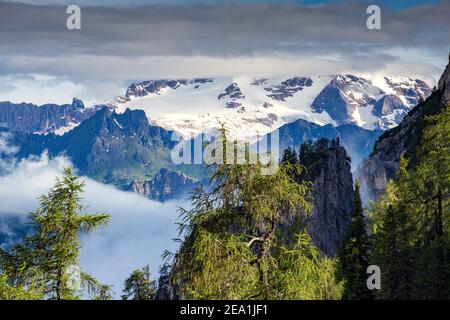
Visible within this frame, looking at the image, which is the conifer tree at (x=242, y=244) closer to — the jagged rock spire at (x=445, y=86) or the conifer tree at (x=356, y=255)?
the conifer tree at (x=356, y=255)

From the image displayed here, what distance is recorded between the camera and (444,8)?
10219 centimetres

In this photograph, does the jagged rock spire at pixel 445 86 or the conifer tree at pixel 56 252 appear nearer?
the conifer tree at pixel 56 252

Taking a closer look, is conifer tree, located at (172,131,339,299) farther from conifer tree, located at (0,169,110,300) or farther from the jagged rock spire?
the jagged rock spire

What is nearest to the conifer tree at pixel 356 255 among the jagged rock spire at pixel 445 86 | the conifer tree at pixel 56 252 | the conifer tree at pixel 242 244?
→ the conifer tree at pixel 56 252

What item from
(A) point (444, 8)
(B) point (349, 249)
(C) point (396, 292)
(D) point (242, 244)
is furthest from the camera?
(A) point (444, 8)

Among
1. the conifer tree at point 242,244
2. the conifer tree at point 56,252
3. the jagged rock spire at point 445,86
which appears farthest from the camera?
the jagged rock spire at point 445,86

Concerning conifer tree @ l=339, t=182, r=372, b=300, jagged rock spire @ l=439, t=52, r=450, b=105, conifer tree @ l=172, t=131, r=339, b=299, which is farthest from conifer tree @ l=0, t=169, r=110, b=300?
jagged rock spire @ l=439, t=52, r=450, b=105

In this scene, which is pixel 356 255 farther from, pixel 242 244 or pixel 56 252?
pixel 242 244

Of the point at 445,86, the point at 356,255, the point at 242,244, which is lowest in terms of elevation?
the point at 242,244

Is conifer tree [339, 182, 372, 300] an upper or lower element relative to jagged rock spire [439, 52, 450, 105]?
lower

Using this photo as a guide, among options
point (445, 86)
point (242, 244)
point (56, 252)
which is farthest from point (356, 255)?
point (445, 86)
